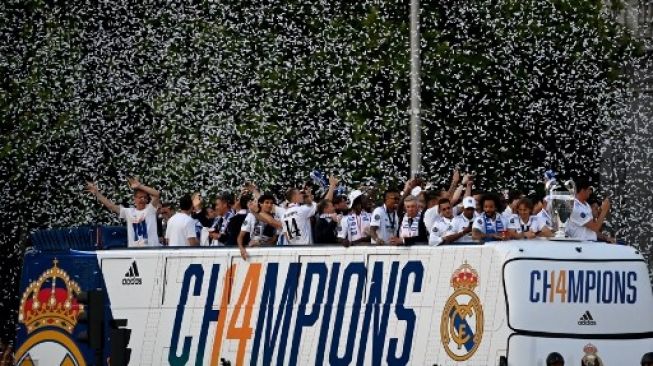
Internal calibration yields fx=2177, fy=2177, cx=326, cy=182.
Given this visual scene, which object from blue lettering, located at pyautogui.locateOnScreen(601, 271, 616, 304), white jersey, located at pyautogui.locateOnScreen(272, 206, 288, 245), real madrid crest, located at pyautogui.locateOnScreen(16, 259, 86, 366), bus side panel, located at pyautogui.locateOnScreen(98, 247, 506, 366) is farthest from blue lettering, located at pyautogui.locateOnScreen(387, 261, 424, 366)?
real madrid crest, located at pyautogui.locateOnScreen(16, 259, 86, 366)

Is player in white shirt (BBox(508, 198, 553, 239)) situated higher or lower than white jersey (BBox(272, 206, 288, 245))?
higher

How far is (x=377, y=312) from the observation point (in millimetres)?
20969

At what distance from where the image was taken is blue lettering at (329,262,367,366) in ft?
69.3

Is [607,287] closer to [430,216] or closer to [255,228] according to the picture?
[430,216]

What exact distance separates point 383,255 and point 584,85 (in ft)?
55.5

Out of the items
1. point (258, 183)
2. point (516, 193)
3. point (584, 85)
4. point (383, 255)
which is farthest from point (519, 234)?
point (584, 85)

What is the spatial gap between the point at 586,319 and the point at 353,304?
2.68 m

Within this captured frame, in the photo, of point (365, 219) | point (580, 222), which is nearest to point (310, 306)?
point (365, 219)

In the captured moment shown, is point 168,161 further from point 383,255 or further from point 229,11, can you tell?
point 383,255

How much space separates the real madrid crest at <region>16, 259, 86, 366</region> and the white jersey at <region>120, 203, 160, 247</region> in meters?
1.08

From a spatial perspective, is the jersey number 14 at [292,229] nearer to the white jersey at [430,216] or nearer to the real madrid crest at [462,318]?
the white jersey at [430,216]

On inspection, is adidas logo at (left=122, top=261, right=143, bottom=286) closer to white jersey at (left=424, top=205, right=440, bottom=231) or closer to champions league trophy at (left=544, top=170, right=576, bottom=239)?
white jersey at (left=424, top=205, right=440, bottom=231)

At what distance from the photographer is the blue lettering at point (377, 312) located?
20.8 meters

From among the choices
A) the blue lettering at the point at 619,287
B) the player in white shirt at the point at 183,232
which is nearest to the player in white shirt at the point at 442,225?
the blue lettering at the point at 619,287
